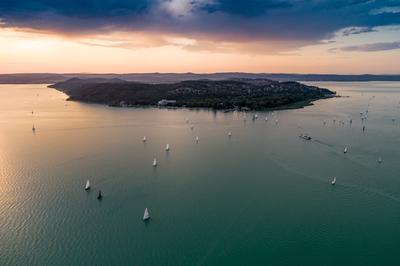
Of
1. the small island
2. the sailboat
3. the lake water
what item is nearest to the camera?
the lake water

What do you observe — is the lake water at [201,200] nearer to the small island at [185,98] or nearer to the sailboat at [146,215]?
the sailboat at [146,215]

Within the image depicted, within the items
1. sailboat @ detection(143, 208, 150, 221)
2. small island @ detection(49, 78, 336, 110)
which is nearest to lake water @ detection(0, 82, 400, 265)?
sailboat @ detection(143, 208, 150, 221)

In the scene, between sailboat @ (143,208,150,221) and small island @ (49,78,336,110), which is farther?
small island @ (49,78,336,110)

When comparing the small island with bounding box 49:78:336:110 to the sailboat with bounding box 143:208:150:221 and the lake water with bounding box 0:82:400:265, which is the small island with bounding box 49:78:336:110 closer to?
the lake water with bounding box 0:82:400:265

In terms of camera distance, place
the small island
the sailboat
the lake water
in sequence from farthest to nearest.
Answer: the small island, the sailboat, the lake water

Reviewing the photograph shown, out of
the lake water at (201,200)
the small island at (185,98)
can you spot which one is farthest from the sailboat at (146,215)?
the small island at (185,98)

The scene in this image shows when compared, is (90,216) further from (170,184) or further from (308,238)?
(308,238)

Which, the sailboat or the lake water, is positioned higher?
the sailboat

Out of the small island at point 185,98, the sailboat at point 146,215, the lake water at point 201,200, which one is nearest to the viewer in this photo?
the lake water at point 201,200

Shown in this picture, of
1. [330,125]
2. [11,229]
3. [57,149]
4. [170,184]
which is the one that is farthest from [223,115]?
[11,229]
